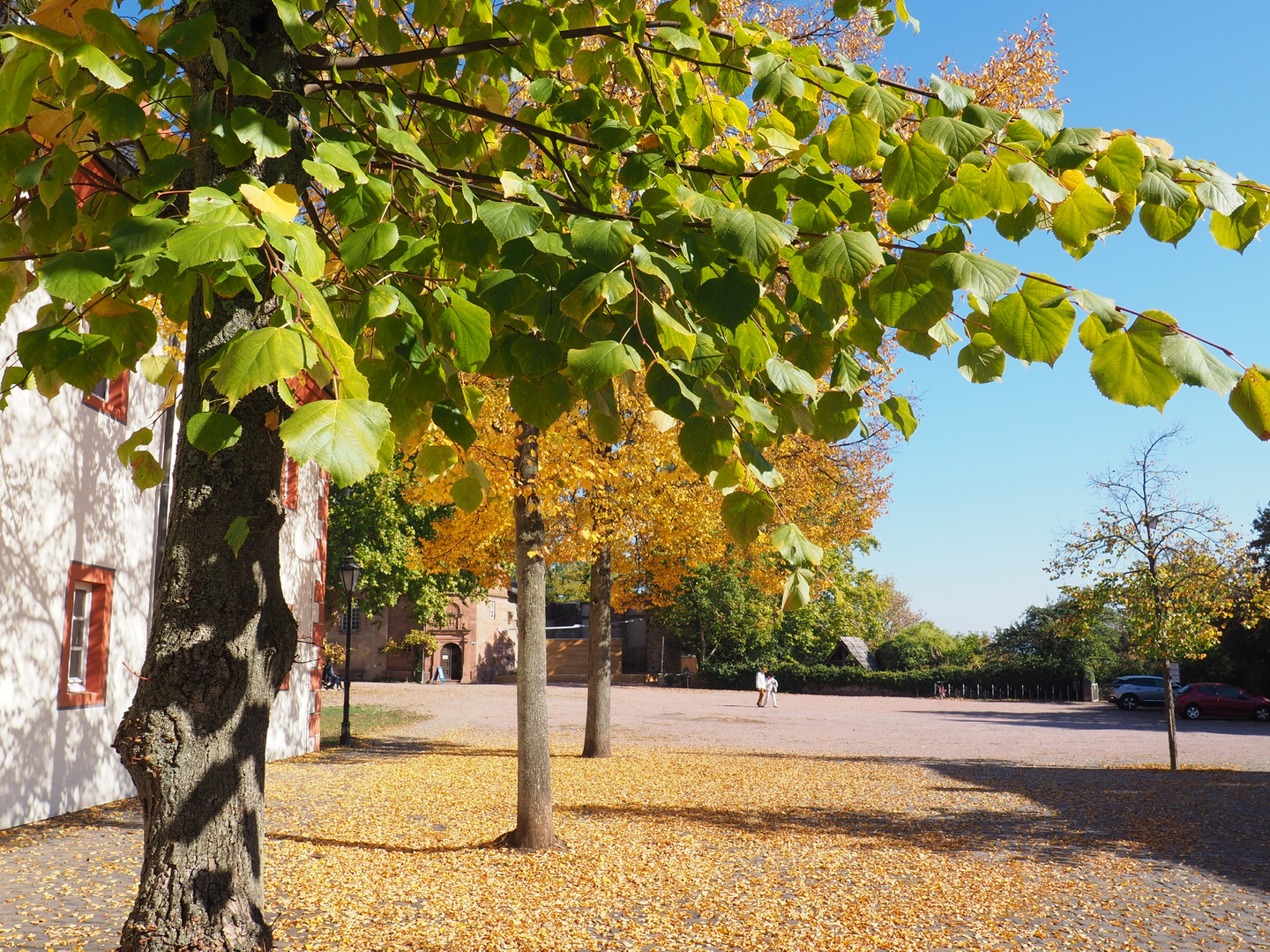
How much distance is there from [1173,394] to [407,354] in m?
2.18

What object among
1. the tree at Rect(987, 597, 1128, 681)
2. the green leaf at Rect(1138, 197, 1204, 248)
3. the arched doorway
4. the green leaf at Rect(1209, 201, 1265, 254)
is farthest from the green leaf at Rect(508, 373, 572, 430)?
the arched doorway

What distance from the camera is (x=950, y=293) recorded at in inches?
103

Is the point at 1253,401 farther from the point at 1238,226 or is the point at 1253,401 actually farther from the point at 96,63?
the point at 96,63

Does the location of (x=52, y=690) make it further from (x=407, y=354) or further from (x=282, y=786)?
(x=407, y=354)

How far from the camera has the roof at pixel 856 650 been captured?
56.4 m

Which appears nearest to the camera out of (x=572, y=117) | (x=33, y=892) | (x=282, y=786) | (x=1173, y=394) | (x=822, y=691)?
(x=1173, y=394)

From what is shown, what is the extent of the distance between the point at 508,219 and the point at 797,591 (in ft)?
4.61

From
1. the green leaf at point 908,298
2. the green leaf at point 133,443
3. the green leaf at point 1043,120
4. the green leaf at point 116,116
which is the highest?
the green leaf at point 116,116

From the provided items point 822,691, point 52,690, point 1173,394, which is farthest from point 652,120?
point 822,691

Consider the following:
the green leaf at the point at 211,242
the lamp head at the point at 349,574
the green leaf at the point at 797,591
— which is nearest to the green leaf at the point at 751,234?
the green leaf at the point at 797,591

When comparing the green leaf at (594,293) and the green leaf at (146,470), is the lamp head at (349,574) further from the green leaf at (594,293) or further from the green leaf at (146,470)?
the green leaf at (594,293)

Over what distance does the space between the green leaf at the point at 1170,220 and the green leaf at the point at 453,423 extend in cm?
232

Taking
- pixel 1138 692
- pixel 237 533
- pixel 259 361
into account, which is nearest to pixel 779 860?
pixel 237 533

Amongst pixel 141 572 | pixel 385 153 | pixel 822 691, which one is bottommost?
pixel 822 691
